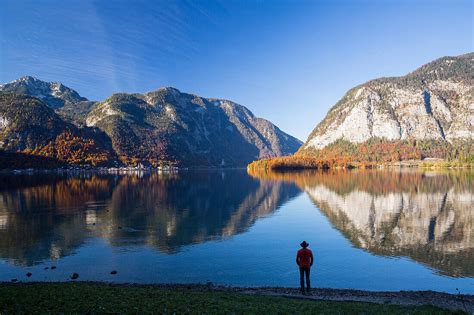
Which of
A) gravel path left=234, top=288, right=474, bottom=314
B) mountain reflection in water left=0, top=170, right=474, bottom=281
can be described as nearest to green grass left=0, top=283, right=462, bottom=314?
gravel path left=234, top=288, right=474, bottom=314

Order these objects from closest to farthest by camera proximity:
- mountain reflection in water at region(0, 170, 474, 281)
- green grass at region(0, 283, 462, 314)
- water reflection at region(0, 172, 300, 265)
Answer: green grass at region(0, 283, 462, 314) → mountain reflection in water at region(0, 170, 474, 281) → water reflection at region(0, 172, 300, 265)

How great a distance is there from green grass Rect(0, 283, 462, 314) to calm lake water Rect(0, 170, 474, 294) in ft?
35.5

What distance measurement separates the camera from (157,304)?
2381 centimetres

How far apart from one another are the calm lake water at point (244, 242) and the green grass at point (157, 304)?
10.8 m

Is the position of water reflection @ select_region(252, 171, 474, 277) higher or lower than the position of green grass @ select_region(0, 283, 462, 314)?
lower

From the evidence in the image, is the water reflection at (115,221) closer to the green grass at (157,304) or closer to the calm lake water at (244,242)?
the calm lake water at (244,242)

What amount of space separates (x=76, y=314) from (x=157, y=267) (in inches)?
921

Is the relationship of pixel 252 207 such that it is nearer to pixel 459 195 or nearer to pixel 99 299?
pixel 459 195

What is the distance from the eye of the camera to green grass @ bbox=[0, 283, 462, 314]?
22.2 metres

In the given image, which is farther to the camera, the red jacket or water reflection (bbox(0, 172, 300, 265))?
water reflection (bbox(0, 172, 300, 265))

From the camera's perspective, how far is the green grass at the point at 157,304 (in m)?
22.2

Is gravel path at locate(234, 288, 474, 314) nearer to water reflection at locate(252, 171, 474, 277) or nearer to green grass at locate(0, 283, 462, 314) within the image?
green grass at locate(0, 283, 462, 314)

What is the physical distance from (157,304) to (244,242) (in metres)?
33.9

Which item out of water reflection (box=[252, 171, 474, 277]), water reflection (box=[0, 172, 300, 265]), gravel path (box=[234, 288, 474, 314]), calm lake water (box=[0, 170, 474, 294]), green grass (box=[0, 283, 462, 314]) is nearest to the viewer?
green grass (box=[0, 283, 462, 314])
